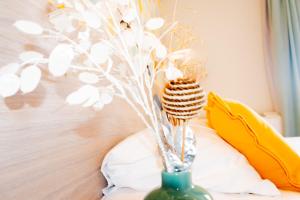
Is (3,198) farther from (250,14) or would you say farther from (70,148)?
(250,14)

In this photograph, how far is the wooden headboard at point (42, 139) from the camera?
511 mm

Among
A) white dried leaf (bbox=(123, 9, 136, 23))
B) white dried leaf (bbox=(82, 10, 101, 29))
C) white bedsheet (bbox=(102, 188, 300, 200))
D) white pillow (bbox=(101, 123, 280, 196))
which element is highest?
white dried leaf (bbox=(123, 9, 136, 23))

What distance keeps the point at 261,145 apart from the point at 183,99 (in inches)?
18.3

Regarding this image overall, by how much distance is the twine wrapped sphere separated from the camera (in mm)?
580

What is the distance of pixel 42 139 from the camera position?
604mm

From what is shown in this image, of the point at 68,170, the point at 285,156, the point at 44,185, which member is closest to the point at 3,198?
the point at 44,185

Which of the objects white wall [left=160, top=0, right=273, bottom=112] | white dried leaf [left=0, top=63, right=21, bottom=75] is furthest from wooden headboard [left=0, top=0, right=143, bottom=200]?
white wall [left=160, top=0, right=273, bottom=112]

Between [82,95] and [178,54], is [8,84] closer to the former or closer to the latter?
[82,95]

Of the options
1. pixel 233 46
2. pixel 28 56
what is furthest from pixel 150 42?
pixel 233 46

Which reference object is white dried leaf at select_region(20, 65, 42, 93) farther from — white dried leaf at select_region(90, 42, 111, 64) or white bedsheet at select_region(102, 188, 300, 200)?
white bedsheet at select_region(102, 188, 300, 200)

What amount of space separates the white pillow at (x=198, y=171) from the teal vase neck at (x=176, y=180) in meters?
0.29

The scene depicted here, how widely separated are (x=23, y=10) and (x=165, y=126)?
1.38ft

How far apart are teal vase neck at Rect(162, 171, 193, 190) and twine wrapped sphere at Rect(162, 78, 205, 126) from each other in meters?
0.13

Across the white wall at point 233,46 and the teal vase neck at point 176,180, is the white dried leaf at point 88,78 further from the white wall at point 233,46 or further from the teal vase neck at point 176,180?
the white wall at point 233,46
